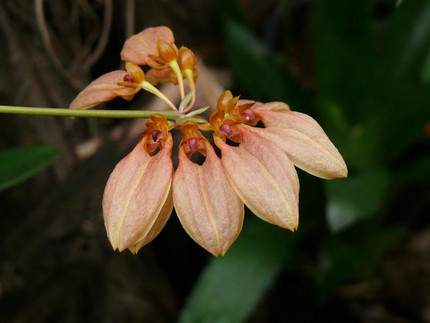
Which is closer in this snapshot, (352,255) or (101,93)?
(101,93)

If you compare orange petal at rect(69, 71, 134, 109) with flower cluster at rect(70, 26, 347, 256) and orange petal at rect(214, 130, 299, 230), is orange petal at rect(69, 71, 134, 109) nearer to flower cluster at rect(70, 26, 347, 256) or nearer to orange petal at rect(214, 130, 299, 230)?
flower cluster at rect(70, 26, 347, 256)

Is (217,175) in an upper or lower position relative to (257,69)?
upper

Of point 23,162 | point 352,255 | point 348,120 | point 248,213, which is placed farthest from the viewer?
point 248,213

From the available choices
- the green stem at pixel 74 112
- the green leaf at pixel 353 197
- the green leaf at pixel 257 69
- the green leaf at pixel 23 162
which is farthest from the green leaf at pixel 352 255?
the green stem at pixel 74 112

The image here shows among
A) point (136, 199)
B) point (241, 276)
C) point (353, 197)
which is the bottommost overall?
point (241, 276)

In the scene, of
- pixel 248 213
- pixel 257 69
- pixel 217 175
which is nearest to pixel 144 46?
pixel 217 175

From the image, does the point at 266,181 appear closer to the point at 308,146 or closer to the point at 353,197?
the point at 308,146

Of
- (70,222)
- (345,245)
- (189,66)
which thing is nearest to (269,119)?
(189,66)

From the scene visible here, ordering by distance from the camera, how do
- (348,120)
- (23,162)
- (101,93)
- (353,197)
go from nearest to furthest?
(101,93), (23,162), (353,197), (348,120)
